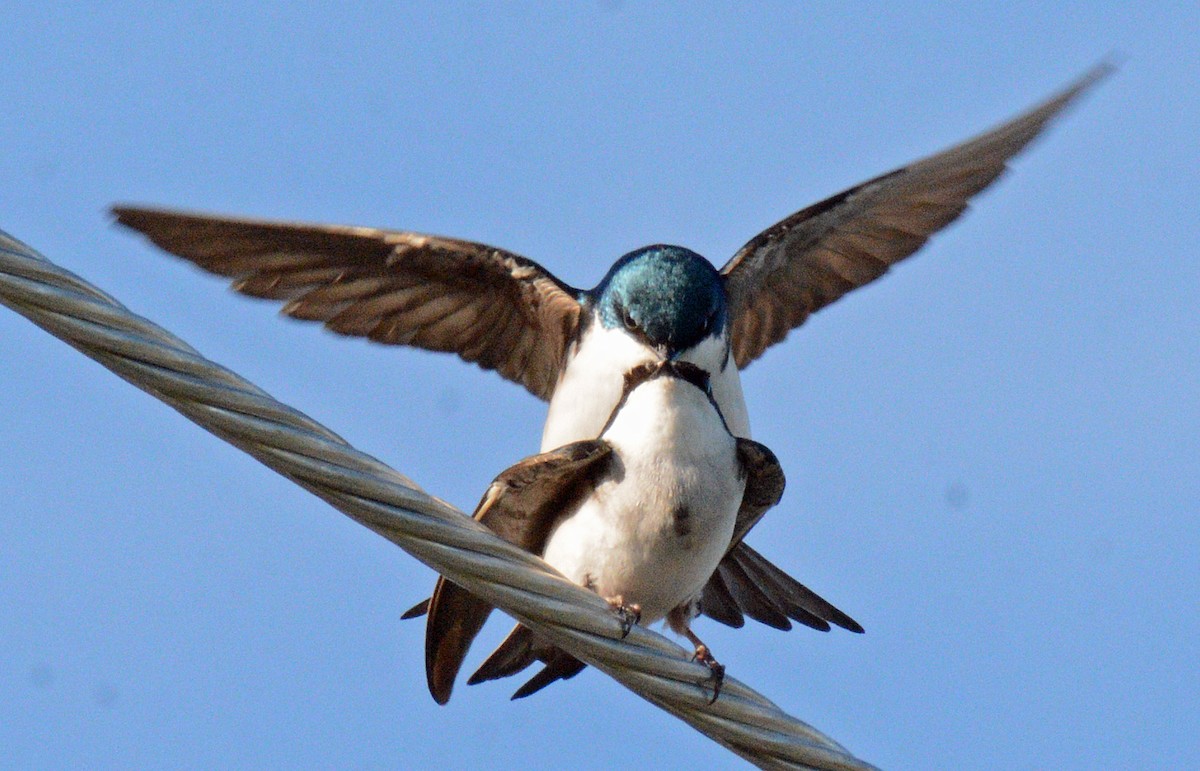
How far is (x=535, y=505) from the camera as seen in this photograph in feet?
12.1

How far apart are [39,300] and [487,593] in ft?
2.35

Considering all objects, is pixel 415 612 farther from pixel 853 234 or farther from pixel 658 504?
pixel 853 234

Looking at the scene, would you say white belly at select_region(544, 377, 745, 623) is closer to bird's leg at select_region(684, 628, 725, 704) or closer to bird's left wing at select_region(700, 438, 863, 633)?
bird's leg at select_region(684, 628, 725, 704)

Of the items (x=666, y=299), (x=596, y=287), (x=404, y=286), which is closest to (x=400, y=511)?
(x=666, y=299)

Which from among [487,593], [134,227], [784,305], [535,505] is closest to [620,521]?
[535,505]

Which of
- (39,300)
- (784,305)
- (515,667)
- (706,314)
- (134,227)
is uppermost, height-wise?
(784,305)

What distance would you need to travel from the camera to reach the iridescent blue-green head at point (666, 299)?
164 inches

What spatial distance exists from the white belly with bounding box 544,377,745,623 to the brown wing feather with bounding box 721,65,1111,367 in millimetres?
1290

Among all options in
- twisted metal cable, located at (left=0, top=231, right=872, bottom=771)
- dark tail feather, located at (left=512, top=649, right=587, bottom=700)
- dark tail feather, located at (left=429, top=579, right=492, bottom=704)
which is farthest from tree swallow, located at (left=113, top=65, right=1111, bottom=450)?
twisted metal cable, located at (left=0, top=231, right=872, bottom=771)

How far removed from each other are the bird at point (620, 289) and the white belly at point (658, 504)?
0.27 ft

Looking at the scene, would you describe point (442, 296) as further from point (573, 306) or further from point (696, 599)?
point (696, 599)

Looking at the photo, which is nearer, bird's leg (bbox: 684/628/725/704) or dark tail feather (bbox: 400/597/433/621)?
bird's leg (bbox: 684/628/725/704)

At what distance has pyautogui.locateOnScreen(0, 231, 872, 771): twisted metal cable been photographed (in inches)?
85.4

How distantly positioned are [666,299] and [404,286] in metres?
0.89
